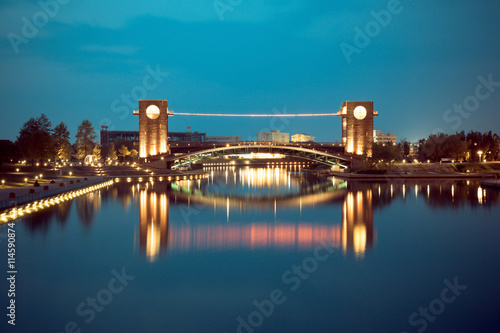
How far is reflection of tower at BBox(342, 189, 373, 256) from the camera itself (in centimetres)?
1908

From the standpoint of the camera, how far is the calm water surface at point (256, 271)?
1081 cm

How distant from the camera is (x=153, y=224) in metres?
24.0

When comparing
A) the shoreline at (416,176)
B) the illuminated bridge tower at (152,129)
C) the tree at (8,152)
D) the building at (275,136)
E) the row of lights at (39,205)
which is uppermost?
the building at (275,136)

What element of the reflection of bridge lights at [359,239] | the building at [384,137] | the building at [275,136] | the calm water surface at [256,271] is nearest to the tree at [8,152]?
the calm water surface at [256,271]

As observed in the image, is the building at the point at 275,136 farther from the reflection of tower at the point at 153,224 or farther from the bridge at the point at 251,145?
the reflection of tower at the point at 153,224

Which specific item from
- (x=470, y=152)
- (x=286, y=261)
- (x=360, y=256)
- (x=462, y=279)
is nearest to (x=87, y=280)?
(x=286, y=261)

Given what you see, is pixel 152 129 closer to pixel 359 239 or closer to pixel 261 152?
pixel 261 152

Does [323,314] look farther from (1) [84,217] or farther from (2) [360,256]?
(1) [84,217]

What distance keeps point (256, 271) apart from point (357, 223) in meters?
11.4

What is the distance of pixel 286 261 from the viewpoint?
634 inches

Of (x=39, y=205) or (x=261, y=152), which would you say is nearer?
(x=39, y=205)

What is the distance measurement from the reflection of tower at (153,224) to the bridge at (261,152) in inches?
1380

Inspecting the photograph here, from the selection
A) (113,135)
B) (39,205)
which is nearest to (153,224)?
(39,205)

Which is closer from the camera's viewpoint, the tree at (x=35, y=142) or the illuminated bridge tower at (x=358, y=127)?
the tree at (x=35, y=142)
